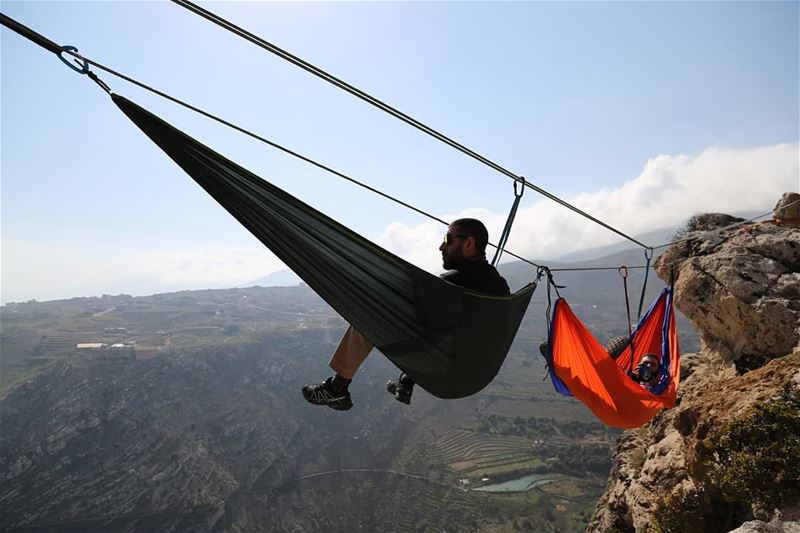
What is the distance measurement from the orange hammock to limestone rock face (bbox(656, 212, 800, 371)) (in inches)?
65.9

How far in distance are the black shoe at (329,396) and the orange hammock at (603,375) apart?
117 inches

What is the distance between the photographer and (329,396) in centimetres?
295

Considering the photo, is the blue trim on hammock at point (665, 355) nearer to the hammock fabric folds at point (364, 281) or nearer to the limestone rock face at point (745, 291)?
the limestone rock face at point (745, 291)

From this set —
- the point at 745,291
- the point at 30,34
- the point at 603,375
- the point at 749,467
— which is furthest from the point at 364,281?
the point at 745,291

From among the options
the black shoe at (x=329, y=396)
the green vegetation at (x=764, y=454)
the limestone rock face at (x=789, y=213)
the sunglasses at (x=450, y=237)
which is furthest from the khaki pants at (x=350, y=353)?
the limestone rock face at (x=789, y=213)

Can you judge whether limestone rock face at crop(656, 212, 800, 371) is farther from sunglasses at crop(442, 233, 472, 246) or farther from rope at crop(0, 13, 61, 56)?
rope at crop(0, 13, 61, 56)

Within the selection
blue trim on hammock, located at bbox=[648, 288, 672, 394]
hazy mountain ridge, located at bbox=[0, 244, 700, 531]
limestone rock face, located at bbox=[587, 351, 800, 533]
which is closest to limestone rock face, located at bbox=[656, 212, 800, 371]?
limestone rock face, located at bbox=[587, 351, 800, 533]

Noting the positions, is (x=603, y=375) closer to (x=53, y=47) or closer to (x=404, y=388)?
(x=404, y=388)

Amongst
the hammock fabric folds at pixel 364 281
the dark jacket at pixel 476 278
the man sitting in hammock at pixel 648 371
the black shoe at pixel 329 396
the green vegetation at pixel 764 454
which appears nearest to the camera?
the hammock fabric folds at pixel 364 281

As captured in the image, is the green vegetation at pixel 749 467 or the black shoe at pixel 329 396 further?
the green vegetation at pixel 749 467

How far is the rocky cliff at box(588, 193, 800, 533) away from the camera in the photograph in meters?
4.01

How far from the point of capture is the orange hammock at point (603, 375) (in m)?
4.69

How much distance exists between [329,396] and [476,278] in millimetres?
1396

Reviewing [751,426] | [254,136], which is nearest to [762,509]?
[751,426]
